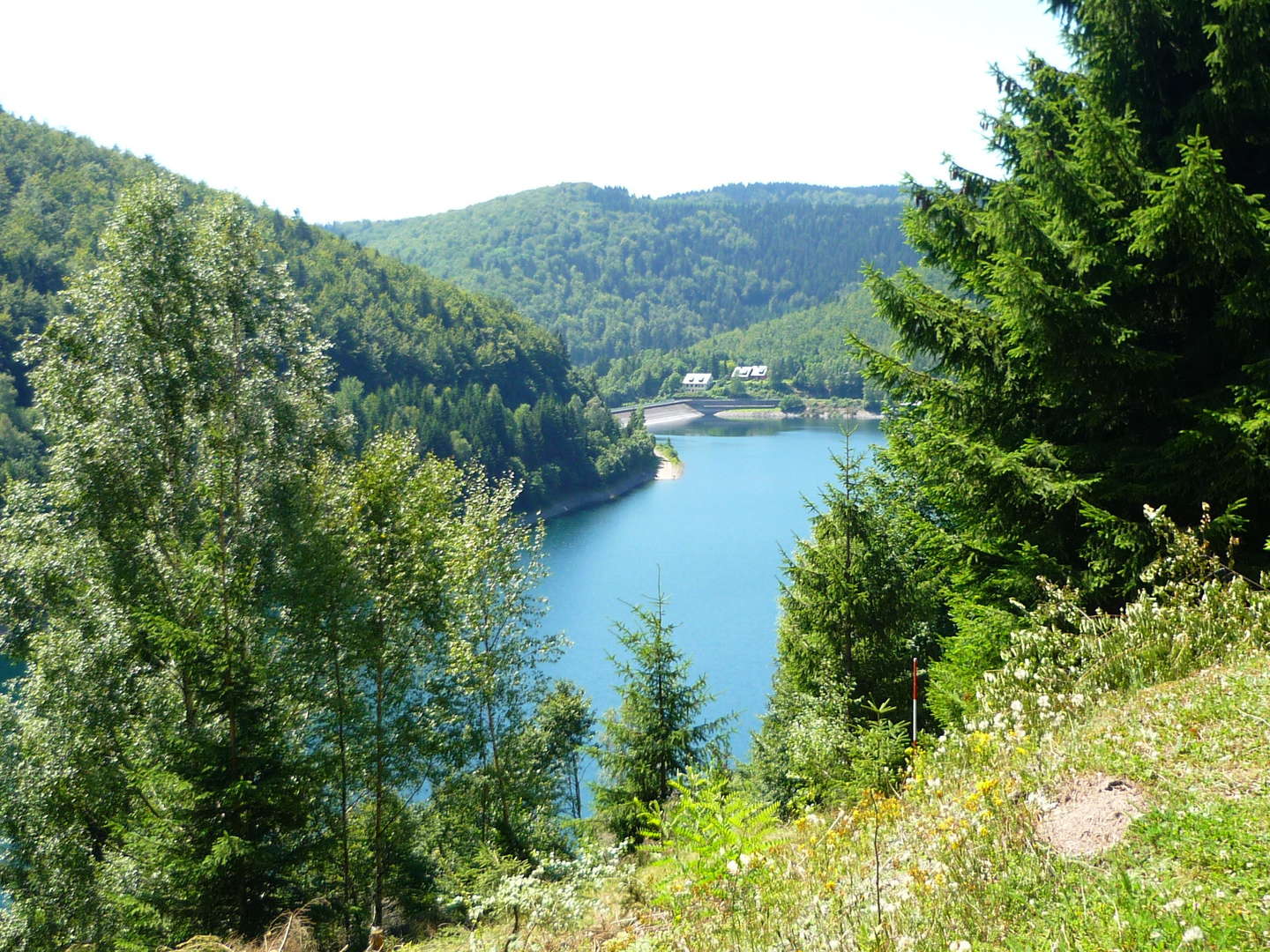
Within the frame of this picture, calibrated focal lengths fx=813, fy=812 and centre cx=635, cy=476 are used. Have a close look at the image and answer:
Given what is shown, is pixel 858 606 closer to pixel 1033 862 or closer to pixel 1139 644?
pixel 1139 644

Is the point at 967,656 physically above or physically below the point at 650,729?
above

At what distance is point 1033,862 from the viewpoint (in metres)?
3.08

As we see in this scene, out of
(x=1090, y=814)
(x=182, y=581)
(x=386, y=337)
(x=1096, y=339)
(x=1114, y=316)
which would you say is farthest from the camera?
(x=386, y=337)

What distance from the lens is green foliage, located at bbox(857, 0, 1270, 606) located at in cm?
571

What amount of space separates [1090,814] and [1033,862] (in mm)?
489

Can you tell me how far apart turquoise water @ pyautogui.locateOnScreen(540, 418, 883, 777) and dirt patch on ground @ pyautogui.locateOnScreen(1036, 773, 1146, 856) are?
12106 millimetres

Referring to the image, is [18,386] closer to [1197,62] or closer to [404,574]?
[404,574]

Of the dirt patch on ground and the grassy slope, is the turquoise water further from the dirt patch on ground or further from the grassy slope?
the dirt patch on ground

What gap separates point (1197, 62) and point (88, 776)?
1543 centimetres

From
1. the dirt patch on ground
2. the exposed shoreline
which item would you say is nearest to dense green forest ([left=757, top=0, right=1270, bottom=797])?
the dirt patch on ground

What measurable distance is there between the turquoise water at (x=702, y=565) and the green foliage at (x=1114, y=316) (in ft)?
27.4

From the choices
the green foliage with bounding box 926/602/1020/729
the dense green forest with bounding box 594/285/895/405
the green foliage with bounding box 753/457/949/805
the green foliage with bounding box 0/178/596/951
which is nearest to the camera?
the green foliage with bounding box 926/602/1020/729

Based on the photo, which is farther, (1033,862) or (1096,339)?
(1096,339)

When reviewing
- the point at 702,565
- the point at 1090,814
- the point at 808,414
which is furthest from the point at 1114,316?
the point at 808,414
